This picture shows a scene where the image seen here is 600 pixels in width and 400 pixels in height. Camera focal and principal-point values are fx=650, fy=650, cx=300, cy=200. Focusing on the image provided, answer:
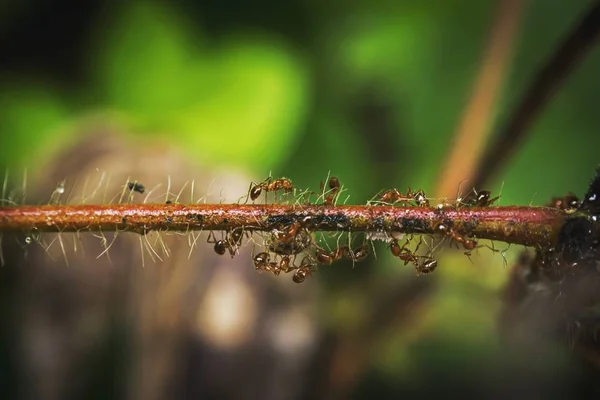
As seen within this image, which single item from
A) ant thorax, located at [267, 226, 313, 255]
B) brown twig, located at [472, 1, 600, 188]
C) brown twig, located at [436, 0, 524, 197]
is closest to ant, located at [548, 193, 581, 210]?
ant thorax, located at [267, 226, 313, 255]

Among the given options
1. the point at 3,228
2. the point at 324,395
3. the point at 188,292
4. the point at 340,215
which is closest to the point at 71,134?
the point at 188,292

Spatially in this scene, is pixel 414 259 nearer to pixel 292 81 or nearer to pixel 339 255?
pixel 339 255

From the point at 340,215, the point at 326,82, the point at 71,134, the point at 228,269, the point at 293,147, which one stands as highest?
the point at 326,82

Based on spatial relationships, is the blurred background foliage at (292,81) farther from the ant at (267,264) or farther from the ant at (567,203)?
the ant at (567,203)

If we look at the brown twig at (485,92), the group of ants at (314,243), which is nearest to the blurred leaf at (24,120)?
the brown twig at (485,92)

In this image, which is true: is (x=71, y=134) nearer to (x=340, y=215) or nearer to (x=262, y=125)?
(x=262, y=125)

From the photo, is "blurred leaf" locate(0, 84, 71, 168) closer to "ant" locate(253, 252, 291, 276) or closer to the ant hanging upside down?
"ant" locate(253, 252, 291, 276)
